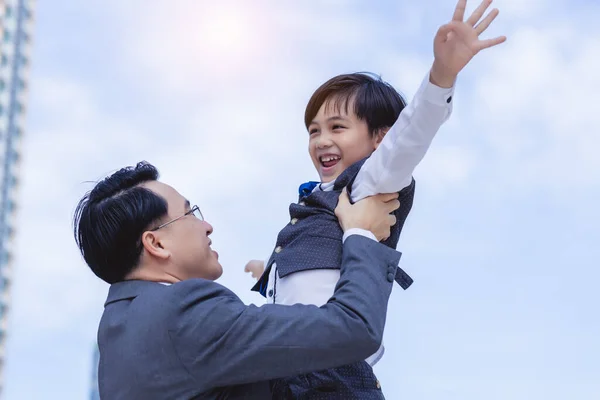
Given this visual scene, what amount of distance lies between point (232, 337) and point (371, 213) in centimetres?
70

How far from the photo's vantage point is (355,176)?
326 cm

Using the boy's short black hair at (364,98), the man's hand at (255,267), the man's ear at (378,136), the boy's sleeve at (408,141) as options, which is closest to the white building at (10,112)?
the man's hand at (255,267)

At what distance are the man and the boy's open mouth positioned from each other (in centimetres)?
41

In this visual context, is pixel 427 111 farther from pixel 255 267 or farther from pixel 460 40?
pixel 255 267

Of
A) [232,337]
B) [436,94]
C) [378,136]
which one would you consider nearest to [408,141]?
[436,94]

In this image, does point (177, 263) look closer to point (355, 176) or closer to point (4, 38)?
point (355, 176)

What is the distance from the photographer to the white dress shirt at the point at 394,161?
9.54ft

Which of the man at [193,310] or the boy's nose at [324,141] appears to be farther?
the boy's nose at [324,141]

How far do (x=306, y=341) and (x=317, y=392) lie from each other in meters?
0.35

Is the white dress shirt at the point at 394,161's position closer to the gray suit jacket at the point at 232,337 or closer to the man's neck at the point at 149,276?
the gray suit jacket at the point at 232,337

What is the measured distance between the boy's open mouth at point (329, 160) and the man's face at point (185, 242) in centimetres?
65

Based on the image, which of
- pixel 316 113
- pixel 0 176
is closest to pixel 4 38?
pixel 0 176

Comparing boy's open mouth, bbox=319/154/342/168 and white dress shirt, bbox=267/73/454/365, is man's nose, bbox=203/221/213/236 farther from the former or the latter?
boy's open mouth, bbox=319/154/342/168

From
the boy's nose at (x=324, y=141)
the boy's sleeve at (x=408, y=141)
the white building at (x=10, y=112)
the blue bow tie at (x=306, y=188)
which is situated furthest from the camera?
the white building at (x=10, y=112)
